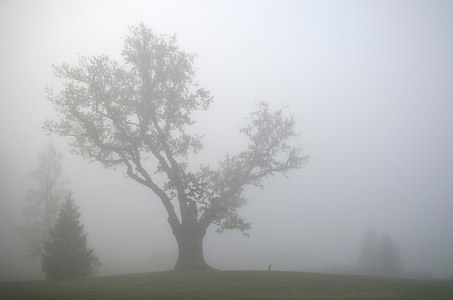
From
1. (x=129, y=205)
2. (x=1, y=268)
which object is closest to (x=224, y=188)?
(x=1, y=268)

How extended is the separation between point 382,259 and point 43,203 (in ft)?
170

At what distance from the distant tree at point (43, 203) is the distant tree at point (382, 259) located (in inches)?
1936

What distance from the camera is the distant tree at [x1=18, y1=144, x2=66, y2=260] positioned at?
43062 mm

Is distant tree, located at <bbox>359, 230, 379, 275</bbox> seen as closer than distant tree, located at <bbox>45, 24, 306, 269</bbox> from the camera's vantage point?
No

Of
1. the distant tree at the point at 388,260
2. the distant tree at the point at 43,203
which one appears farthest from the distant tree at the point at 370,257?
the distant tree at the point at 43,203

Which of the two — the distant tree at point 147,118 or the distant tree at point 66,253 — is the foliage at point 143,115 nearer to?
the distant tree at point 147,118

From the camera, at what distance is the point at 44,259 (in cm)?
2747

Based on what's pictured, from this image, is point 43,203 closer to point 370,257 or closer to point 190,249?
point 190,249

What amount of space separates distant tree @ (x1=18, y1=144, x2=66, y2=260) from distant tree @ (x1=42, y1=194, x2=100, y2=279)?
1522 centimetres

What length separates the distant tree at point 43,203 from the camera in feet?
141

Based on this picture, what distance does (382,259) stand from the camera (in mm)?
58062

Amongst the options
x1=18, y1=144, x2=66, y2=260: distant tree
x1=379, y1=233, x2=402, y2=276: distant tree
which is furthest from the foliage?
x1=379, y1=233, x2=402, y2=276: distant tree

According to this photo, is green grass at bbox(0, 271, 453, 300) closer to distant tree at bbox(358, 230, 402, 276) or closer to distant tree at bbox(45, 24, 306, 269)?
distant tree at bbox(45, 24, 306, 269)

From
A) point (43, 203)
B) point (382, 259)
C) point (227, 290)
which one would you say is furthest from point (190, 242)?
point (382, 259)
